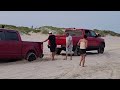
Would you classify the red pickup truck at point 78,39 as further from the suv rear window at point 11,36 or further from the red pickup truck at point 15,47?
the suv rear window at point 11,36

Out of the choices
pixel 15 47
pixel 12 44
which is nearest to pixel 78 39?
pixel 15 47

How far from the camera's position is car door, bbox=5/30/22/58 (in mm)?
17653

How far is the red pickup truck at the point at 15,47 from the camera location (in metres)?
17.4

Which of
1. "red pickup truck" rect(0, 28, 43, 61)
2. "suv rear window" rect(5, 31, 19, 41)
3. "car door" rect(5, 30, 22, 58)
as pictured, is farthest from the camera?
"suv rear window" rect(5, 31, 19, 41)

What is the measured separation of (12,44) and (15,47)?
269 mm

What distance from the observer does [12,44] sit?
703 inches

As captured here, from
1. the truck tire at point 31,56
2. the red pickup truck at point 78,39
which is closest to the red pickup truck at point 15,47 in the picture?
the truck tire at point 31,56

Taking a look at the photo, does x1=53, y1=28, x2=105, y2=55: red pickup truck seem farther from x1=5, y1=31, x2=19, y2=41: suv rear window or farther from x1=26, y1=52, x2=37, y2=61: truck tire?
x1=5, y1=31, x2=19, y2=41: suv rear window

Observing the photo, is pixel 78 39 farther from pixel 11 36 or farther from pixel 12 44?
pixel 12 44

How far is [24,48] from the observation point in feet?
61.3

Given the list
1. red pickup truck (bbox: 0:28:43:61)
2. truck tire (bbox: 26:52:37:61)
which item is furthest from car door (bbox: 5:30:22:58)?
truck tire (bbox: 26:52:37:61)
